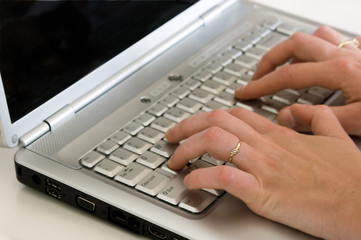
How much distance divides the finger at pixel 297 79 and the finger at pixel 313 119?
0.21 feet

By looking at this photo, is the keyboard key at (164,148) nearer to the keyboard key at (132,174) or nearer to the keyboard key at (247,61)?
the keyboard key at (132,174)

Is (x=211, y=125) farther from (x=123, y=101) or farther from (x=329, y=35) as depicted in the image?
(x=329, y=35)

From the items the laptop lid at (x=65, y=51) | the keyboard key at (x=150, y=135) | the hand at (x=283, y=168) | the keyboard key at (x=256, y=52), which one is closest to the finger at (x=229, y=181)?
the hand at (x=283, y=168)

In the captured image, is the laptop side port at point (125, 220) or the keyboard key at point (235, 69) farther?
the keyboard key at point (235, 69)

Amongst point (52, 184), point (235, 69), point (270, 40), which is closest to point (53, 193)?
point (52, 184)

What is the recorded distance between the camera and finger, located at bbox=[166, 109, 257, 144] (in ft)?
2.54

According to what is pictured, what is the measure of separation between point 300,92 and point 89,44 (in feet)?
1.01

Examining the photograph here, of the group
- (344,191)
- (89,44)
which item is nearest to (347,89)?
(344,191)

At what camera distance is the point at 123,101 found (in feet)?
2.91

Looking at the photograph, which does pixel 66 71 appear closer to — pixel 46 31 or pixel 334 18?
pixel 46 31

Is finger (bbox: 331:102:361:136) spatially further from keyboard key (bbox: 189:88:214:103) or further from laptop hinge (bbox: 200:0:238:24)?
laptop hinge (bbox: 200:0:238:24)

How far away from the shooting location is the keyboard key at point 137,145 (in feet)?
2.59

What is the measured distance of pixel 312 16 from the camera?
4.21ft

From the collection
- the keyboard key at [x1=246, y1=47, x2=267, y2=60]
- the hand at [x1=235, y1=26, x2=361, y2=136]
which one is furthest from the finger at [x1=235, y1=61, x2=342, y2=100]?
the keyboard key at [x1=246, y1=47, x2=267, y2=60]
